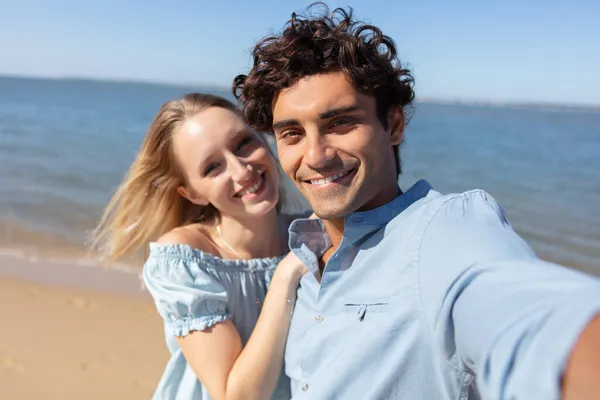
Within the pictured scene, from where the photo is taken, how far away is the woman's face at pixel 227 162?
283 cm

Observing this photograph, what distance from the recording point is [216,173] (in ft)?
9.41

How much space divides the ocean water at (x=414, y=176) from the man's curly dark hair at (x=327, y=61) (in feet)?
2.58

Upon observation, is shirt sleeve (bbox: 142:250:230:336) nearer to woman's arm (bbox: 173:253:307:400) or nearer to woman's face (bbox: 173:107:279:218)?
woman's arm (bbox: 173:253:307:400)

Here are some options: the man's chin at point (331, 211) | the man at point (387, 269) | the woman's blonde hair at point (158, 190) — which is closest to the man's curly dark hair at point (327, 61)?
the man at point (387, 269)

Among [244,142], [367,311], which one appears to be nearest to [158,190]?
[244,142]

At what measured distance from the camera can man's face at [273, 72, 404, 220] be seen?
1982 mm

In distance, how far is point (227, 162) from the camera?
2.84 m

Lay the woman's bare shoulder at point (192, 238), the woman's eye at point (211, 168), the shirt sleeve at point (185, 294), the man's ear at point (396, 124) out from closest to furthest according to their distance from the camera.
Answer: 1. the man's ear at point (396, 124)
2. the shirt sleeve at point (185, 294)
3. the woman's bare shoulder at point (192, 238)
4. the woman's eye at point (211, 168)

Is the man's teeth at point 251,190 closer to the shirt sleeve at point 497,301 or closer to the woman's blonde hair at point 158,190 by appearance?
the woman's blonde hair at point 158,190

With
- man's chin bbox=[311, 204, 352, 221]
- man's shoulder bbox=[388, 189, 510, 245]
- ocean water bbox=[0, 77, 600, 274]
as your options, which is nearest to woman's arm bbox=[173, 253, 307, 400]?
man's chin bbox=[311, 204, 352, 221]

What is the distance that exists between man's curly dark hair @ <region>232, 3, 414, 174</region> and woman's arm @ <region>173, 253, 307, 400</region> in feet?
2.31

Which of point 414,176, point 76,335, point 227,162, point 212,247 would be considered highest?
point 227,162

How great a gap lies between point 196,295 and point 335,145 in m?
0.98

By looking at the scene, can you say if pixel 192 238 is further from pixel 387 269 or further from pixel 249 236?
pixel 387 269
